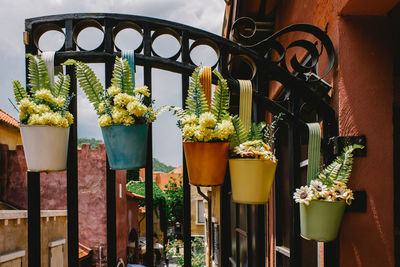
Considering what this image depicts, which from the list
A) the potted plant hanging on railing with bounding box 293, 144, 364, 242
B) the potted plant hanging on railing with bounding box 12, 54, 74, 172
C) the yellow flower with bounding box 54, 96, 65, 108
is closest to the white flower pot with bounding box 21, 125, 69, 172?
the potted plant hanging on railing with bounding box 12, 54, 74, 172

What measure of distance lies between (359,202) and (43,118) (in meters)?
1.68

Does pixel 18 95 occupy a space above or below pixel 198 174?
above

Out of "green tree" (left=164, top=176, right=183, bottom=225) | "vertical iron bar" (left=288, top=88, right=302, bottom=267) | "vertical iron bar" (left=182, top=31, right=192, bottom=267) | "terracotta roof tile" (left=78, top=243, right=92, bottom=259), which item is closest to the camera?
"vertical iron bar" (left=182, top=31, right=192, bottom=267)

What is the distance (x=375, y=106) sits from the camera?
188cm

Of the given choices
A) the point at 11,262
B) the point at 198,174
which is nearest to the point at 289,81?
the point at 198,174

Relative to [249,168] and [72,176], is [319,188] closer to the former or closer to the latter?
[249,168]

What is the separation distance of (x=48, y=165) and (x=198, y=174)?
2.53 ft

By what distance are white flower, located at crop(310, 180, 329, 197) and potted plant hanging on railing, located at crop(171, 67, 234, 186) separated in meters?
0.45

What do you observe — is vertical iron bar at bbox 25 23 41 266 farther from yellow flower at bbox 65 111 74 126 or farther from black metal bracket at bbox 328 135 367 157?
black metal bracket at bbox 328 135 367 157

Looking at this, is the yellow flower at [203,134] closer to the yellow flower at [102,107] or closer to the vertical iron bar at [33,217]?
the yellow flower at [102,107]

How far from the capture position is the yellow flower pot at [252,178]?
1747 millimetres

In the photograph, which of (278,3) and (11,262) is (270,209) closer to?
(278,3)

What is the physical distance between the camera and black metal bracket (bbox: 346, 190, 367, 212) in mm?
1831

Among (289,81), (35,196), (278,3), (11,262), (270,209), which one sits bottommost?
(11,262)
